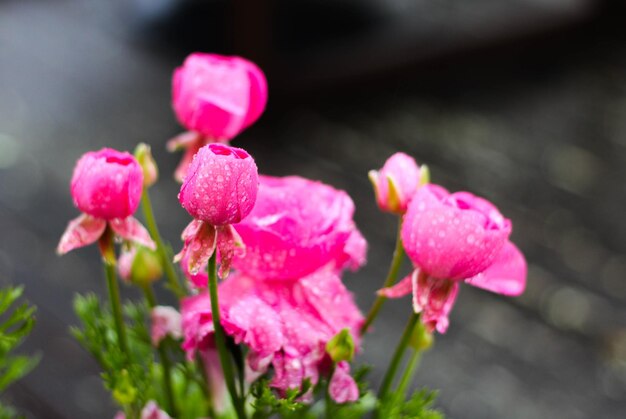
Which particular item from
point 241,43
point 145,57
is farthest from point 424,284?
point 145,57

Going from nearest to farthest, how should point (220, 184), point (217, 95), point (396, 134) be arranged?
point (220, 184)
point (217, 95)
point (396, 134)

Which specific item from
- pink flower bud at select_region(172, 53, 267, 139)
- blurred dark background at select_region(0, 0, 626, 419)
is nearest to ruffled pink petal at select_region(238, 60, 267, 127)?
pink flower bud at select_region(172, 53, 267, 139)

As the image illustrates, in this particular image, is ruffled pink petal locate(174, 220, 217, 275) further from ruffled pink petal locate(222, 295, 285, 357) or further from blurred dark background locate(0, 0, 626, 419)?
blurred dark background locate(0, 0, 626, 419)

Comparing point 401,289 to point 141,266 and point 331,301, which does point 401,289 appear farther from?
point 141,266

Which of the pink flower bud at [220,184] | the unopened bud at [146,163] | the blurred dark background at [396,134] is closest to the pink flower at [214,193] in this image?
the pink flower bud at [220,184]

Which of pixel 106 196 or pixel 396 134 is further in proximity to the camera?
pixel 396 134

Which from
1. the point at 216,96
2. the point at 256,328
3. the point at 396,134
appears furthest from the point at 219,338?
the point at 396,134
